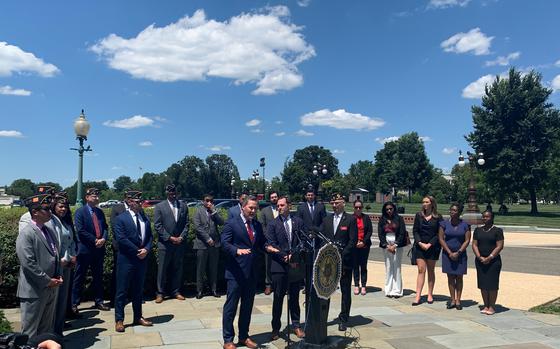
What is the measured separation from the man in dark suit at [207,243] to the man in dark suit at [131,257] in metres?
1.97

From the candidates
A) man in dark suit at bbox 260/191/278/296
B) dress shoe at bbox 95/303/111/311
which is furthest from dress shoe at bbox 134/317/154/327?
man in dark suit at bbox 260/191/278/296

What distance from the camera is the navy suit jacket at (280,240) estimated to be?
6.20m

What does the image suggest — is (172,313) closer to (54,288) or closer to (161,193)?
(54,288)

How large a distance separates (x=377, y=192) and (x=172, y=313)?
10307 cm

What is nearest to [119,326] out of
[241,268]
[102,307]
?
[102,307]

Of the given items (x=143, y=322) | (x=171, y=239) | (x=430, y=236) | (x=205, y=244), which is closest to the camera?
(x=143, y=322)

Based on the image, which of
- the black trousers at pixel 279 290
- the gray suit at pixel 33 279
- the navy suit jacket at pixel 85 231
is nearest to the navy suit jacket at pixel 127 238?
the navy suit jacket at pixel 85 231

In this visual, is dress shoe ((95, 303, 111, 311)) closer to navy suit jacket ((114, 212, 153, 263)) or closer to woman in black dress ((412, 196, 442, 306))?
navy suit jacket ((114, 212, 153, 263))

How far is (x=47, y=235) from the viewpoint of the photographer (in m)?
5.23

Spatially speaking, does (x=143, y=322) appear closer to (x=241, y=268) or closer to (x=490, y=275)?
(x=241, y=268)

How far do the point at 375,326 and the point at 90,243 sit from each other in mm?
4895

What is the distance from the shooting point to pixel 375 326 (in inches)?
277

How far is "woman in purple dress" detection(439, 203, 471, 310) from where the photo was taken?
8.37 meters

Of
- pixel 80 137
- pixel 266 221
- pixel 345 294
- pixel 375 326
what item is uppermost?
pixel 80 137
